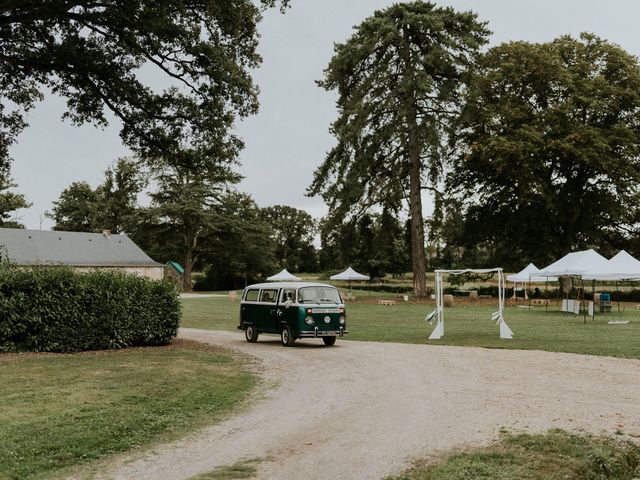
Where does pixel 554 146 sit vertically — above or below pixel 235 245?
above

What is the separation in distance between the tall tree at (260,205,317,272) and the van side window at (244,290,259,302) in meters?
88.3

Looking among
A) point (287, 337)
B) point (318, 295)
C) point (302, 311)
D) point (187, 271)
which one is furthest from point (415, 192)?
point (187, 271)

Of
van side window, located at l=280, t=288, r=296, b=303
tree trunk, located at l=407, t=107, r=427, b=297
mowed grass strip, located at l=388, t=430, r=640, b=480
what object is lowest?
mowed grass strip, located at l=388, t=430, r=640, b=480

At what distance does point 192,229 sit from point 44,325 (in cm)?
5874

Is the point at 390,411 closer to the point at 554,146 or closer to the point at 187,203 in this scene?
the point at 554,146

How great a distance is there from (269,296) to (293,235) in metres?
96.9

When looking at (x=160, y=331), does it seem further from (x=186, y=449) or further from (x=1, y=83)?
(x=186, y=449)

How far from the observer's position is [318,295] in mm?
19719

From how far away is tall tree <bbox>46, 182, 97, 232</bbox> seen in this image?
89312 millimetres

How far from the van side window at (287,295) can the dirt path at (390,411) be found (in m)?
3.03

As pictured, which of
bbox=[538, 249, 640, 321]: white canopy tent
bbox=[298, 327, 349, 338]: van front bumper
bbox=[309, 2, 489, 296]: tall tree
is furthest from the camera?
bbox=[309, 2, 489, 296]: tall tree

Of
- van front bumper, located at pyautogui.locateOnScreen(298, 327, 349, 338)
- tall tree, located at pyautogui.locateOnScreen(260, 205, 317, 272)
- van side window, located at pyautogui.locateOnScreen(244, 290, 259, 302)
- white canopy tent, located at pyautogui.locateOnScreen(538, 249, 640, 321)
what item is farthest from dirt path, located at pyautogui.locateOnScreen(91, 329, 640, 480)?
tall tree, located at pyautogui.locateOnScreen(260, 205, 317, 272)

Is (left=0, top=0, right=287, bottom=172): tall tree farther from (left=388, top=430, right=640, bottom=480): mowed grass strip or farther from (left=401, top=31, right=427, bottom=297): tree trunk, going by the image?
(left=401, top=31, right=427, bottom=297): tree trunk

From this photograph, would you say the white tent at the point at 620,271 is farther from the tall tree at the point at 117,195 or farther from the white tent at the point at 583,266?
the tall tree at the point at 117,195
